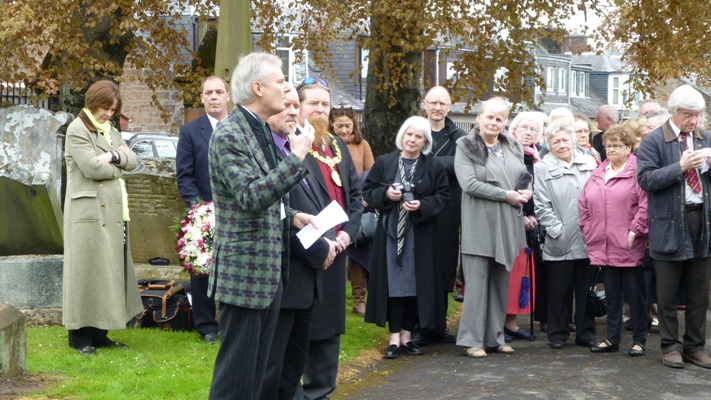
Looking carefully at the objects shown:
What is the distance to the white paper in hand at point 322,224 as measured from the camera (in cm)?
560

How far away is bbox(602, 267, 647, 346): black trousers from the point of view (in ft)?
30.2

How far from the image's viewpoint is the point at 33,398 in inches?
278

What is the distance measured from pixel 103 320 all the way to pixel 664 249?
4.41 m

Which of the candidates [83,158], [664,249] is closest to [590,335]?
[664,249]

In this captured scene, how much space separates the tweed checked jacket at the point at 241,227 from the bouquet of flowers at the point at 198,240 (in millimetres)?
3548

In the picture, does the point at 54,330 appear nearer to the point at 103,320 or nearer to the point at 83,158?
the point at 103,320

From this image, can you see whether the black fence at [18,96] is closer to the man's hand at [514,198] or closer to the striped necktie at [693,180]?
the man's hand at [514,198]

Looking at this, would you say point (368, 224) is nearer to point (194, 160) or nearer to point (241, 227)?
point (194, 160)

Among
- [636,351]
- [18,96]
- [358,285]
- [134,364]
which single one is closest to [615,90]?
[18,96]

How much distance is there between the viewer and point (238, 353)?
16.9 feet

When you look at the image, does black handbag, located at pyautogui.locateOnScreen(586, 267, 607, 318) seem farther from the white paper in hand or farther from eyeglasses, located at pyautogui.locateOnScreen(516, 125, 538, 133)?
the white paper in hand

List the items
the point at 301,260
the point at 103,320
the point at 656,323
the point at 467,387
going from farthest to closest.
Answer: the point at 656,323, the point at 103,320, the point at 467,387, the point at 301,260

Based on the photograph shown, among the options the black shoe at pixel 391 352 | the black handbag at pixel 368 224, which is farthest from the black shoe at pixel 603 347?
the black handbag at pixel 368 224

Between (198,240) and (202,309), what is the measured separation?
681 millimetres
